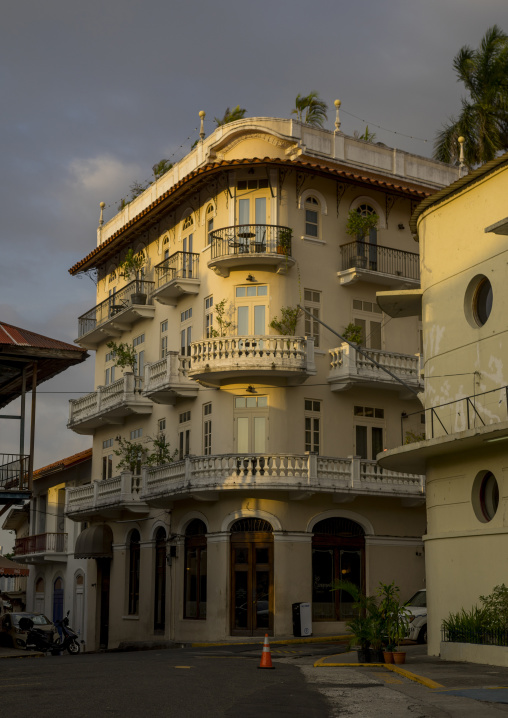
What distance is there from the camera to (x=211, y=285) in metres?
38.1


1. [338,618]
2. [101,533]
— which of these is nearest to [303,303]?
[338,618]

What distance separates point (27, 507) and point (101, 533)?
16302 millimetres

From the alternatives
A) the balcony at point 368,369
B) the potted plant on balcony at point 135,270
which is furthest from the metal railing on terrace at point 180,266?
the balcony at point 368,369

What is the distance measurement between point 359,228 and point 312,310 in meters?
3.65

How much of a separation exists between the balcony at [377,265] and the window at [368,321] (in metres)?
0.97

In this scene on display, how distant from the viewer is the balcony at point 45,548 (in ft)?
168

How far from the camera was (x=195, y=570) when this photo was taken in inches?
1457

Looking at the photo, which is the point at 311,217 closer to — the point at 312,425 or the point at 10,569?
the point at 312,425

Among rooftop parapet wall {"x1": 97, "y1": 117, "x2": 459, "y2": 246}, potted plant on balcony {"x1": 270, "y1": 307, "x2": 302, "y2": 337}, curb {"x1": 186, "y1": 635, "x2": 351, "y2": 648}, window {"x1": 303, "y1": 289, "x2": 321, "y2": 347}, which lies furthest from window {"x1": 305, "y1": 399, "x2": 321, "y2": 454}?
rooftop parapet wall {"x1": 97, "y1": 117, "x2": 459, "y2": 246}

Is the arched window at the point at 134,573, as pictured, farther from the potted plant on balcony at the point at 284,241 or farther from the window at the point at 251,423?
the potted plant on balcony at the point at 284,241

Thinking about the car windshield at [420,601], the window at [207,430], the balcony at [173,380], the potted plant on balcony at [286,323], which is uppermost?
the potted plant on balcony at [286,323]

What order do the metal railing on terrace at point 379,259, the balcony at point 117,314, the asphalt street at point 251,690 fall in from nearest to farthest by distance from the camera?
the asphalt street at point 251,690
the metal railing on terrace at point 379,259
the balcony at point 117,314

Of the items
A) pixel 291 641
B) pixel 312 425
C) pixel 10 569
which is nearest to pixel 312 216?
pixel 312 425

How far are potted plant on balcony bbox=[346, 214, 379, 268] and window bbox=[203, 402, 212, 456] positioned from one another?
302 inches
